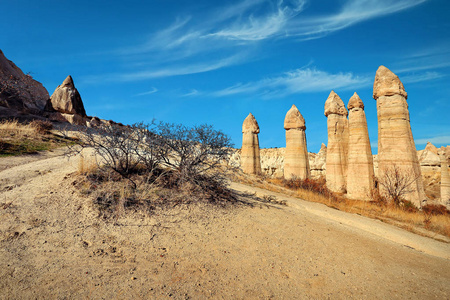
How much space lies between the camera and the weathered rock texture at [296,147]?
69.7 ft

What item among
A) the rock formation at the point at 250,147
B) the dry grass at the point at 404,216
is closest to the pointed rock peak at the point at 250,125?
the rock formation at the point at 250,147

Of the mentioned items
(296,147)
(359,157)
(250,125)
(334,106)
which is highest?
(334,106)

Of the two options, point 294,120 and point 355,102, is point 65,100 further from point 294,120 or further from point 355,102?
point 355,102

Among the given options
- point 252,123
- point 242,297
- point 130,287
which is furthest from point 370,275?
point 252,123

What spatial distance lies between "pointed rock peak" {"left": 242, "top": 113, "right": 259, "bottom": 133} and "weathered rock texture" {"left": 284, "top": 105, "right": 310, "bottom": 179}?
2.94m

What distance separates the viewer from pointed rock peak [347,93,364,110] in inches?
696

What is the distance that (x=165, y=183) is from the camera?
26.1 ft

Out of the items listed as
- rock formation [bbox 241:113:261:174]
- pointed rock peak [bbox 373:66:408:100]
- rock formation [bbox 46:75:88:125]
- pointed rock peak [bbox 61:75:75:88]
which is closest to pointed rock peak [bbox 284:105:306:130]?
rock formation [bbox 241:113:261:174]

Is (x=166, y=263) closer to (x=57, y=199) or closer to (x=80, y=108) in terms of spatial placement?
(x=57, y=199)

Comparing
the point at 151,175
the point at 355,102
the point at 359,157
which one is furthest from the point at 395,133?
the point at 151,175

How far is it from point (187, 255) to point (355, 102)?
1693 cm

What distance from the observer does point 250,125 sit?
2416cm

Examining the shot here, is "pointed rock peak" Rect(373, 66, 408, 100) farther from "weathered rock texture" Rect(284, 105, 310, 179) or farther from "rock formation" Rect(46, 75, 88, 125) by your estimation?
"rock formation" Rect(46, 75, 88, 125)

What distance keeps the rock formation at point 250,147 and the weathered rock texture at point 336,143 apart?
20.7ft
